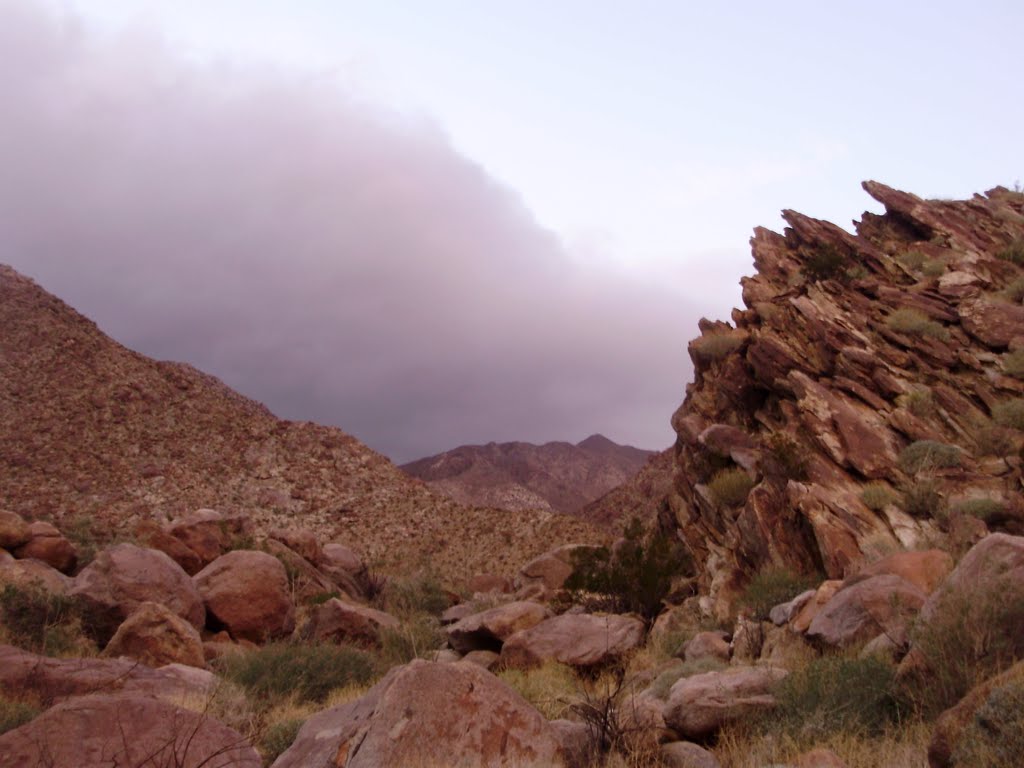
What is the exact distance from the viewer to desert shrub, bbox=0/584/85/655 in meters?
15.0

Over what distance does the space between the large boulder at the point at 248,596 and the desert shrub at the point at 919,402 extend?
49.2 ft

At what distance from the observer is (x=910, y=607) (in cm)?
877

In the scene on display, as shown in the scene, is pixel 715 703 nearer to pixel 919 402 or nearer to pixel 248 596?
pixel 919 402

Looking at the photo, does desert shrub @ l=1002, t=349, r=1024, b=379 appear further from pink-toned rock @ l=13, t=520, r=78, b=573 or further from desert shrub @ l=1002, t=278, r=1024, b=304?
pink-toned rock @ l=13, t=520, r=78, b=573

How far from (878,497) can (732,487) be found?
389cm

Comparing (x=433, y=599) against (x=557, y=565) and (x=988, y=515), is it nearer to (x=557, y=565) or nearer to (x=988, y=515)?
(x=557, y=565)

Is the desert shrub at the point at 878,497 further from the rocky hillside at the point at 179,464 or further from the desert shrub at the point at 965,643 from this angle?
the rocky hillside at the point at 179,464

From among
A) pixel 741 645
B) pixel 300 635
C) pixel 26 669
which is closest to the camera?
pixel 26 669

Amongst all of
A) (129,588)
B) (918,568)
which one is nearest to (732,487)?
(918,568)

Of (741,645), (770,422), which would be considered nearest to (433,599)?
(770,422)

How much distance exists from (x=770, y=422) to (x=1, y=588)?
17431mm

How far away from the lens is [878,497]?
592 inches

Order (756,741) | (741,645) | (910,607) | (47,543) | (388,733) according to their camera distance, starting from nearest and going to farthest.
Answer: (388,733) < (756,741) < (910,607) < (741,645) < (47,543)

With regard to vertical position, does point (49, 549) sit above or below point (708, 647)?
below
